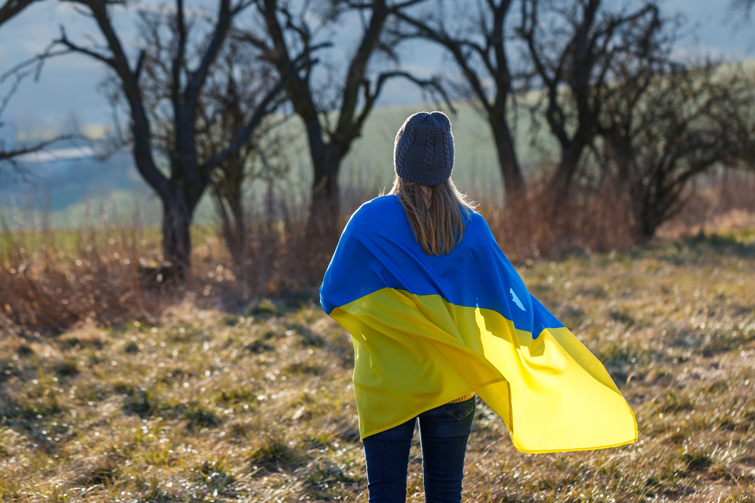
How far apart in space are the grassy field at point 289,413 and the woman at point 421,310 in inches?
43.2

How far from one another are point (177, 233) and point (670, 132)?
9.48m

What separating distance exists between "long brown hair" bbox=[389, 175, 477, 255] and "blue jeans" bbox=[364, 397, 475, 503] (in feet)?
1.79

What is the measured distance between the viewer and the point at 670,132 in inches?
473

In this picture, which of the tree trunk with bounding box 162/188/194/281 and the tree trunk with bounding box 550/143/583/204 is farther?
the tree trunk with bounding box 550/143/583/204

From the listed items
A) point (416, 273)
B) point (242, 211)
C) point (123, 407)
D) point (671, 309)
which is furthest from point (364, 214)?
point (242, 211)

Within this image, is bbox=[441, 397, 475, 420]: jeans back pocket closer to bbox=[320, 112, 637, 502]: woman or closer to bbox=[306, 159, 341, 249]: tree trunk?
bbox=[320, 112, 637, 502]: woman

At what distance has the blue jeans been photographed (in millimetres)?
2027

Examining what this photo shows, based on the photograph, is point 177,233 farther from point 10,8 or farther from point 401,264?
point 401,264

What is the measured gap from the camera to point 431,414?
6.67ft

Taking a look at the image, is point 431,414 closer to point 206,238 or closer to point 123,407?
point 123,407

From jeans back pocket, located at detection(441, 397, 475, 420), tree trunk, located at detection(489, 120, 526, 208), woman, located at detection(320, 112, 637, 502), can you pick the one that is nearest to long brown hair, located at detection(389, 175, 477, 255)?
woman, located at detection(320, 112, 637, 502)

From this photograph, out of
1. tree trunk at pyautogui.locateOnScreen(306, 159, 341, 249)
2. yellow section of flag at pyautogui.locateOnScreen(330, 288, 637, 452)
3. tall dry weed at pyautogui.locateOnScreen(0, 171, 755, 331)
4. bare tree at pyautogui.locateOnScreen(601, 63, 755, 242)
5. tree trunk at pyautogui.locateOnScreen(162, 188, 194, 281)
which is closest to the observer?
yellow section of flag at pyautogui.locateOnScreen(330, 288, 637, 452)

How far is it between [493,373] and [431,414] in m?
0.25

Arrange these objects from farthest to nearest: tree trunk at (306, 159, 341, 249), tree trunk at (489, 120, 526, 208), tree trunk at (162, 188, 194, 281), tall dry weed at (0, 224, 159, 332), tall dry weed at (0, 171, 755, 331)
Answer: tree trunk at (489, 120, 526, 208)
tree trunk at (162, 188, 194, 281)
tree trunk at (306, 159, 341, 249)
tall dry weed at (0, 171, 755, 331)
tall dry weed at (0, 224, 159, 332)
